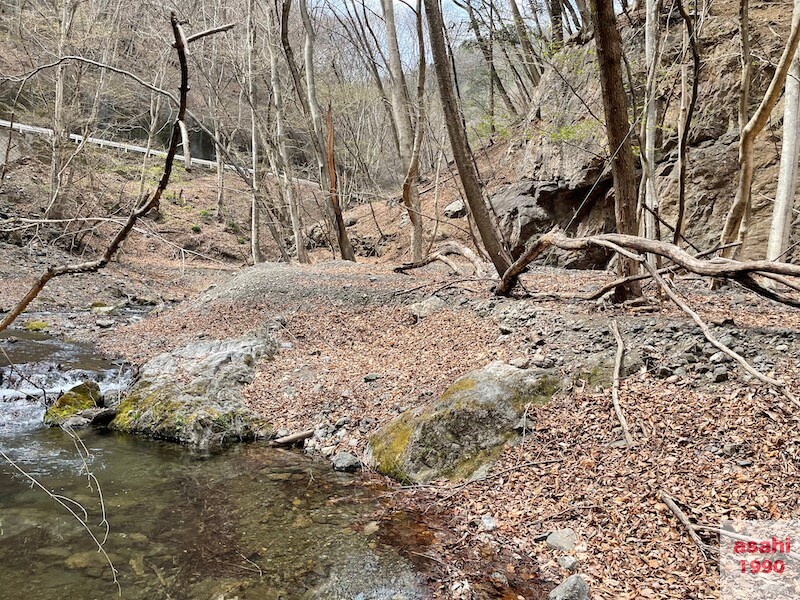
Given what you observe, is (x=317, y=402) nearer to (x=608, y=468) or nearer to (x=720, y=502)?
(x=608, y=468)

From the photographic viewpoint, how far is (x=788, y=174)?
20.9ft

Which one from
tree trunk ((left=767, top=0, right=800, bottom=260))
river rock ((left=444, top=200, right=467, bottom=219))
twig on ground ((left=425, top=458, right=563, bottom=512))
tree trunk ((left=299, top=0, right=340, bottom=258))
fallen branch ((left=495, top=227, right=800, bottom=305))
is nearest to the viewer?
twig on ground ((left=425, top=458, right=563, bottom=512))

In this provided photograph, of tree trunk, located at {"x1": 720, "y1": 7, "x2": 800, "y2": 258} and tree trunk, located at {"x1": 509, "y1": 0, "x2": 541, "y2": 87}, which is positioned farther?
tree trunk, located at {"x1": 509, "y1": 0, "x2": 541, "y2": 87}

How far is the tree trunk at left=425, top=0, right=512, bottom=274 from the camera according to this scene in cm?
684

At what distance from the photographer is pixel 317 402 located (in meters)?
6.19

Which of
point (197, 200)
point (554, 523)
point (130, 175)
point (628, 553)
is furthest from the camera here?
point (197, 200)

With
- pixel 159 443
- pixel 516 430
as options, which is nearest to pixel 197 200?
pixel 159 443

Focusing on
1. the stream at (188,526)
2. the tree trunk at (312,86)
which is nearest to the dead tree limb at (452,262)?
the tree trunk at (312,86)

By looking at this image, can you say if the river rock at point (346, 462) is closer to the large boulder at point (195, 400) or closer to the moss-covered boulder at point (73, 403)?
the large boulder at point (195, 400)

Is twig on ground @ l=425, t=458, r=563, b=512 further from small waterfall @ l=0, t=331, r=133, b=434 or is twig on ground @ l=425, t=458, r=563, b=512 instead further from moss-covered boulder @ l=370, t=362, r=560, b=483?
small waterfall @ l=0, t=331, r=133, b=434

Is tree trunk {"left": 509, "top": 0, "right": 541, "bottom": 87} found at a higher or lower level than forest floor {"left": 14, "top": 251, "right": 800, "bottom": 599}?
higher

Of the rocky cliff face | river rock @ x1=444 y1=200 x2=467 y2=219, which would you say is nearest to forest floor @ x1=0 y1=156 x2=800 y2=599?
the rocky cliff face

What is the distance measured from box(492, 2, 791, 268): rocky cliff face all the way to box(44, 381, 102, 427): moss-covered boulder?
8.13 m

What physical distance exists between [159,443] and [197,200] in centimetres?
2684
